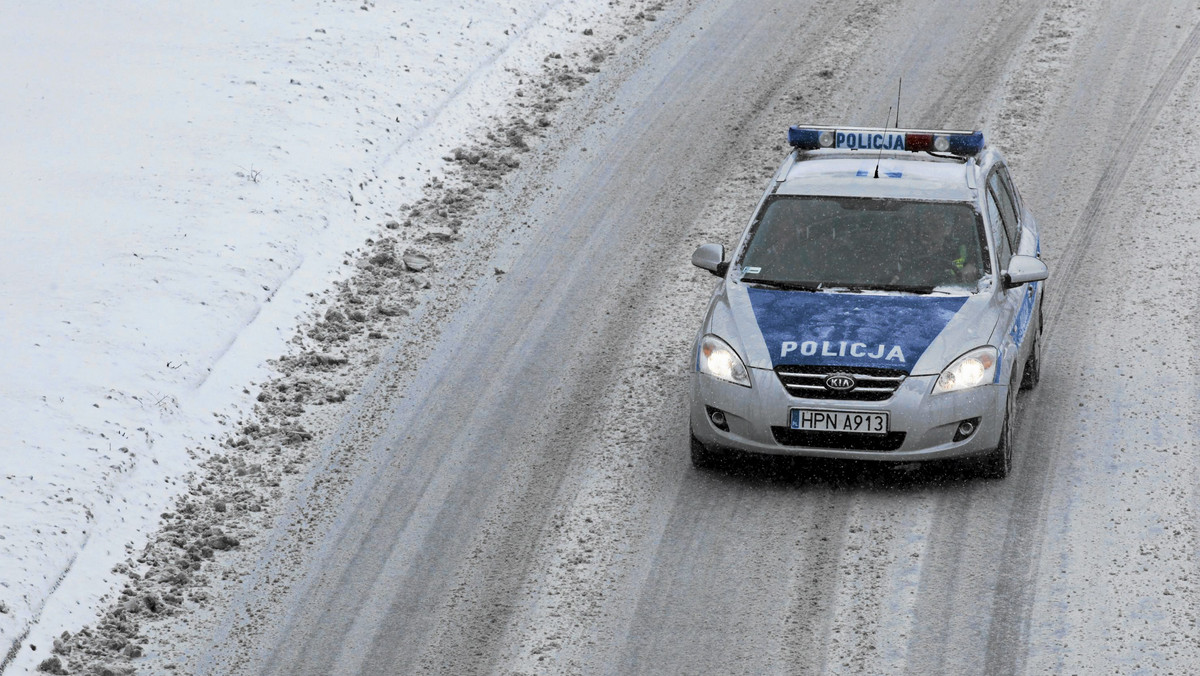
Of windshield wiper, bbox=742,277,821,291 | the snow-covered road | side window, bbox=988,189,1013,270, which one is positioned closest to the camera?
the snow-covered road

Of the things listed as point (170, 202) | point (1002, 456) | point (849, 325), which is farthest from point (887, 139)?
point (170, 202)

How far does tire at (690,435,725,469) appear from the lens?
30.3 feet

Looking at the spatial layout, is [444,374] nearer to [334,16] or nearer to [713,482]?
[713,482]

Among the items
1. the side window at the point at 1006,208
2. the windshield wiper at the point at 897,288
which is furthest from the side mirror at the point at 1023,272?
the side window at the point at 1006,208

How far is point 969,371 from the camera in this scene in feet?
28.9

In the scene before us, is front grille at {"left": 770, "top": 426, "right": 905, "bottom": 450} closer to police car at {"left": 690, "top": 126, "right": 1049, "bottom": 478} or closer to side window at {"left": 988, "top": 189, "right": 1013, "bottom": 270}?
police car at {"left": 690, "top": 126, "right": 1049, "bottom": 478}

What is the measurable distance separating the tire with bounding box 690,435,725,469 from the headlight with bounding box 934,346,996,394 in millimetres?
1396

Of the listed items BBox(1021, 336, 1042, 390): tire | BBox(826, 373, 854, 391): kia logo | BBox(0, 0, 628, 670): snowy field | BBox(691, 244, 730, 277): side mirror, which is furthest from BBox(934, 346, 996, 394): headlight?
BBox(0, 0, 628, 670): snowy field

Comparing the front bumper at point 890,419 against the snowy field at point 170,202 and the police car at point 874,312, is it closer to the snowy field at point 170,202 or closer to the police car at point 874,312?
Result: the police car at point 874,312

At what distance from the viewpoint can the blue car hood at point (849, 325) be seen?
8766mm

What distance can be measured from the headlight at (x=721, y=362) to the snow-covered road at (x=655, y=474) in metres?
0.70

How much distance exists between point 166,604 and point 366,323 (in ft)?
12.7

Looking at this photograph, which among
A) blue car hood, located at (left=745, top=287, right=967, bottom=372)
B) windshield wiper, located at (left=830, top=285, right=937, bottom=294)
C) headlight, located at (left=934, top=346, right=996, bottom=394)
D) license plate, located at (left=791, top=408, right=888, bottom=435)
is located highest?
blue car hood, located at (left=745, top=287, right=967, bottom=372)

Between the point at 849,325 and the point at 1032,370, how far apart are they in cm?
196
